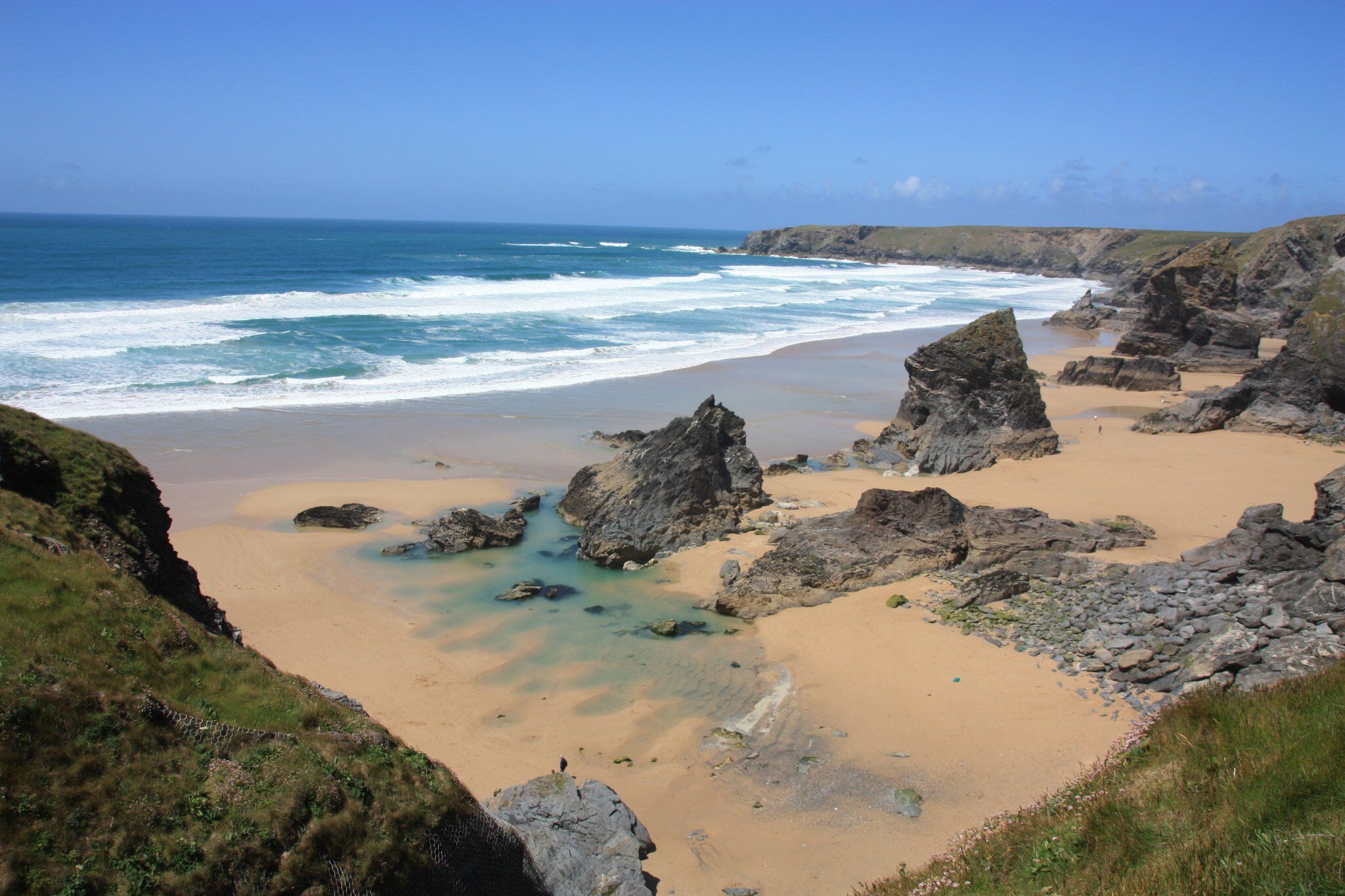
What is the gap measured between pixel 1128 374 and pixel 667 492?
65.0 ft

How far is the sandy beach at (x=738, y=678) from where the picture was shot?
24.0 feet

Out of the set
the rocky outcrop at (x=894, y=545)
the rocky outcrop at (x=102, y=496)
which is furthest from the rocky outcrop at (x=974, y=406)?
the rocky outcrop at (x=102, y=496)

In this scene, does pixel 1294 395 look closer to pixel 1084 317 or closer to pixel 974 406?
pixel 974 406

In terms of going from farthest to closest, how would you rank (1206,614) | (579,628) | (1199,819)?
(579,628), (1206,614), (1199,819)

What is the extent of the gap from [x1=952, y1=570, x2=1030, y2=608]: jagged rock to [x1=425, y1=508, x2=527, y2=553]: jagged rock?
6.95 metres

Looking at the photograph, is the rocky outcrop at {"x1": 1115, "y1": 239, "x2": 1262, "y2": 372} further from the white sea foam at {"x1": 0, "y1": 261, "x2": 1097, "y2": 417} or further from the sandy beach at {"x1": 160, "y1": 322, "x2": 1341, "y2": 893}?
the sandy beach at {"x1": 160, "y1": 322, "x2": 1341, "y2": 893}

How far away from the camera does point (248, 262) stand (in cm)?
7006

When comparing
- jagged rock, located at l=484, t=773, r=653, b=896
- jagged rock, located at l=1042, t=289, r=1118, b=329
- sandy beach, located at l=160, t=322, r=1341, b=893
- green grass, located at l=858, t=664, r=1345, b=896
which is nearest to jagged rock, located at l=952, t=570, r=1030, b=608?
sandy beach, located at l=160, t=322, r=1341, b=893

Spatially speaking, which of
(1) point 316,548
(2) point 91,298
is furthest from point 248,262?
(1) point 316,548

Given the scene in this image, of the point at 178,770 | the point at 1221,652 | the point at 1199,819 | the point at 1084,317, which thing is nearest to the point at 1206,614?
the point at 1221,652

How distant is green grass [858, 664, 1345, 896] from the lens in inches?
160

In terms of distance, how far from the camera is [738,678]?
9.73 m

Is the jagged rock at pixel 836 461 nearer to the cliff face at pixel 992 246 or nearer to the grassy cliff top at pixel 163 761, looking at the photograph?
the grassy cliff top at pixel 163 761

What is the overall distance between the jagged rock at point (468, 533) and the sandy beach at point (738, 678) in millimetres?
677
